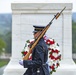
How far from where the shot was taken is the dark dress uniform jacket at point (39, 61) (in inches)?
305

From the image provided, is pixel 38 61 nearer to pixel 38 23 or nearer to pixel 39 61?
pixel 39 61

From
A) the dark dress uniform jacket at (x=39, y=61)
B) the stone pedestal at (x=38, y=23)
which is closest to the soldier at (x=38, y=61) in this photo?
the dark dress uniform jacket at (x=39, y=61)

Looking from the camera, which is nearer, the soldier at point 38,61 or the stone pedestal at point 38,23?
the soldier at point 38,61

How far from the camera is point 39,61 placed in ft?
25.4

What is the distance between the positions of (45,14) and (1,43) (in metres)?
55.9

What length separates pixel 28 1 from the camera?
13852mm

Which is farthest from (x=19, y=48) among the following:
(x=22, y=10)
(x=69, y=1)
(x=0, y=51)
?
(x=0, y=51)

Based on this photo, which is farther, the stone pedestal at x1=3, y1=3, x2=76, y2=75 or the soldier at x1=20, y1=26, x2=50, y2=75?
the stone pedestal at x1=3, y1=3, x2=76, y2=75

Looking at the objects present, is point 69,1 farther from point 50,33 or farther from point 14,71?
point 14,71

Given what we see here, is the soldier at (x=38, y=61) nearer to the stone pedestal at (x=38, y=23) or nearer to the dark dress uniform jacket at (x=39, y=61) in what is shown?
the dark dress uniform jacket at (x=39, y=61)

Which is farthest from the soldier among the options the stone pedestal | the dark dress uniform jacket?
the stone pedestal

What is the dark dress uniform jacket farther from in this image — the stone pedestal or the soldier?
the stone pedestal

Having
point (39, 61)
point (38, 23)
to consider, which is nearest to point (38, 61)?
point (39, 61)

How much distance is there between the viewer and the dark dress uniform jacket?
7742 millimetres
